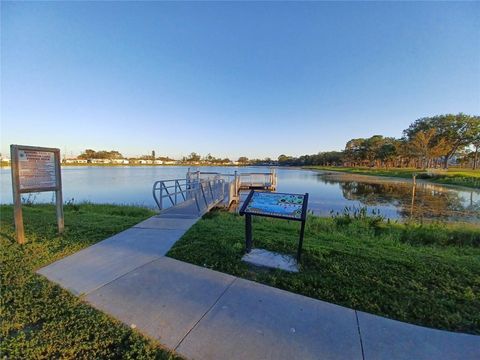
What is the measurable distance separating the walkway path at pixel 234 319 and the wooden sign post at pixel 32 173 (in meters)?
2.00

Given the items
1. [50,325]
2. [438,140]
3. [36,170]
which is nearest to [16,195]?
[36,170]

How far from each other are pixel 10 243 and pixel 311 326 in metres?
6.03

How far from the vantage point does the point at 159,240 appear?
17.7 feet

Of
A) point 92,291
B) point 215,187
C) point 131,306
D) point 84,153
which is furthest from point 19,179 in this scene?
point 84,153

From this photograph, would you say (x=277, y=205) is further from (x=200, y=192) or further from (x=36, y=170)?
(x=200, y=192)

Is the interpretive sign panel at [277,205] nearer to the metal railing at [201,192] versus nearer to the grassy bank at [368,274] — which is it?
the grassy bank at [368,274]

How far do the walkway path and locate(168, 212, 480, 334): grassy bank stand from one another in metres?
0.23

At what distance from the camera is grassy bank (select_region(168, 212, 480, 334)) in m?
2.92

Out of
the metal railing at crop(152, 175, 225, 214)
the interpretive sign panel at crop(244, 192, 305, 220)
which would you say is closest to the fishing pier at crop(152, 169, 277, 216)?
the metal railing at crop(152, 175, 225, 214)

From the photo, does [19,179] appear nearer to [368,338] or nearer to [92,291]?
[92,291]

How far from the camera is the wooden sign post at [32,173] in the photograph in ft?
16.6

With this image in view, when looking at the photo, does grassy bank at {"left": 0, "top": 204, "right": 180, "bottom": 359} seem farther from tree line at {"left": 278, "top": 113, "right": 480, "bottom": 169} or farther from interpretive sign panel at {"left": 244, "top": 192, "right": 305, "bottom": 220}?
tree line at {"left": 278, "top": 113, "right": 480, "bottom": 169}

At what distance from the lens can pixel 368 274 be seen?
3750mm

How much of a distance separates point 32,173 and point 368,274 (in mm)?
6969
